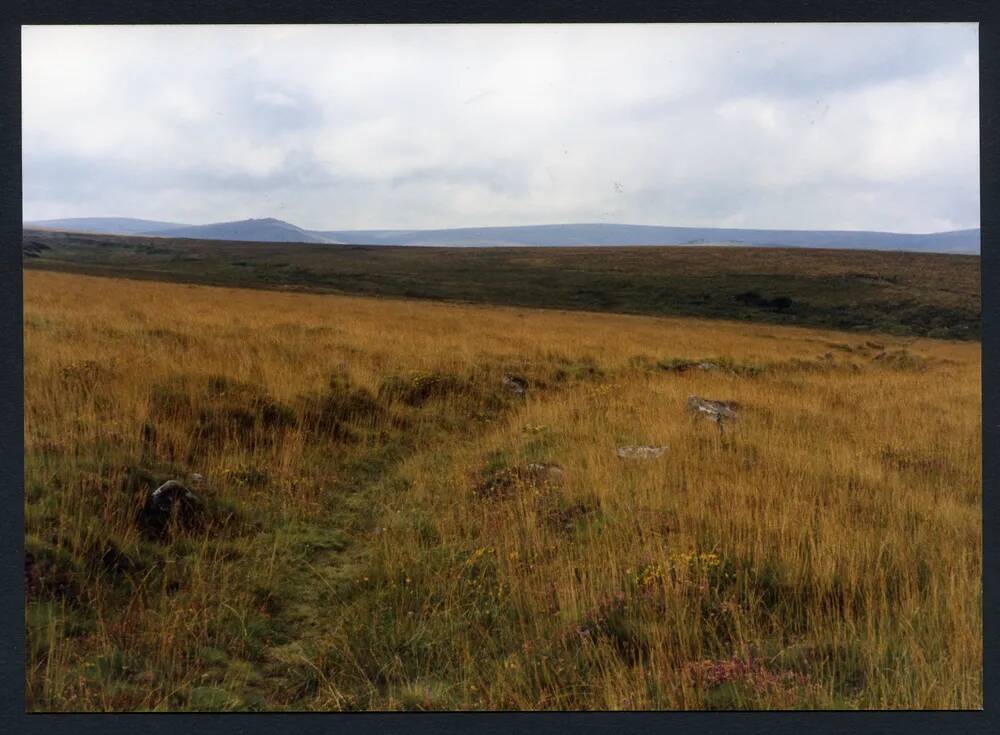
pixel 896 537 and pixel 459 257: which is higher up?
pixel 459 257

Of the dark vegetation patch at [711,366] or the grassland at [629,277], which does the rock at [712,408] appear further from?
the grassland at [629,277]

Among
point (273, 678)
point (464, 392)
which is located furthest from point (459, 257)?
point (273, 678)

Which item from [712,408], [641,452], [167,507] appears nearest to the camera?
[167,507]

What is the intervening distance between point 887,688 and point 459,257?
82.1m

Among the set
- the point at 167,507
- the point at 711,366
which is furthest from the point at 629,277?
the point at 167,507

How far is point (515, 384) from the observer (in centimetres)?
952

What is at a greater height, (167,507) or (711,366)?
(711,366)

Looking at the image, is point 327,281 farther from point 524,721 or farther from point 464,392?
point 524,721

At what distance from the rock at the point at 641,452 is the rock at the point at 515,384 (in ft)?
10.2

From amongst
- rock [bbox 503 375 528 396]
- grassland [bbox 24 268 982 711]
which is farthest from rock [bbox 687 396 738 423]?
rock [bbox 503 375 528 396]

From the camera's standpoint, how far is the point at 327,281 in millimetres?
49250

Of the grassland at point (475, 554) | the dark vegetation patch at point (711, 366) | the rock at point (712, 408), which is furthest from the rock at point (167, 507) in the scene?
the dark vegetation patch at point (711, 366)

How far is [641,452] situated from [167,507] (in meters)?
4.22

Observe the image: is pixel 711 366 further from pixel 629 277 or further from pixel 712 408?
pixel 629 277
